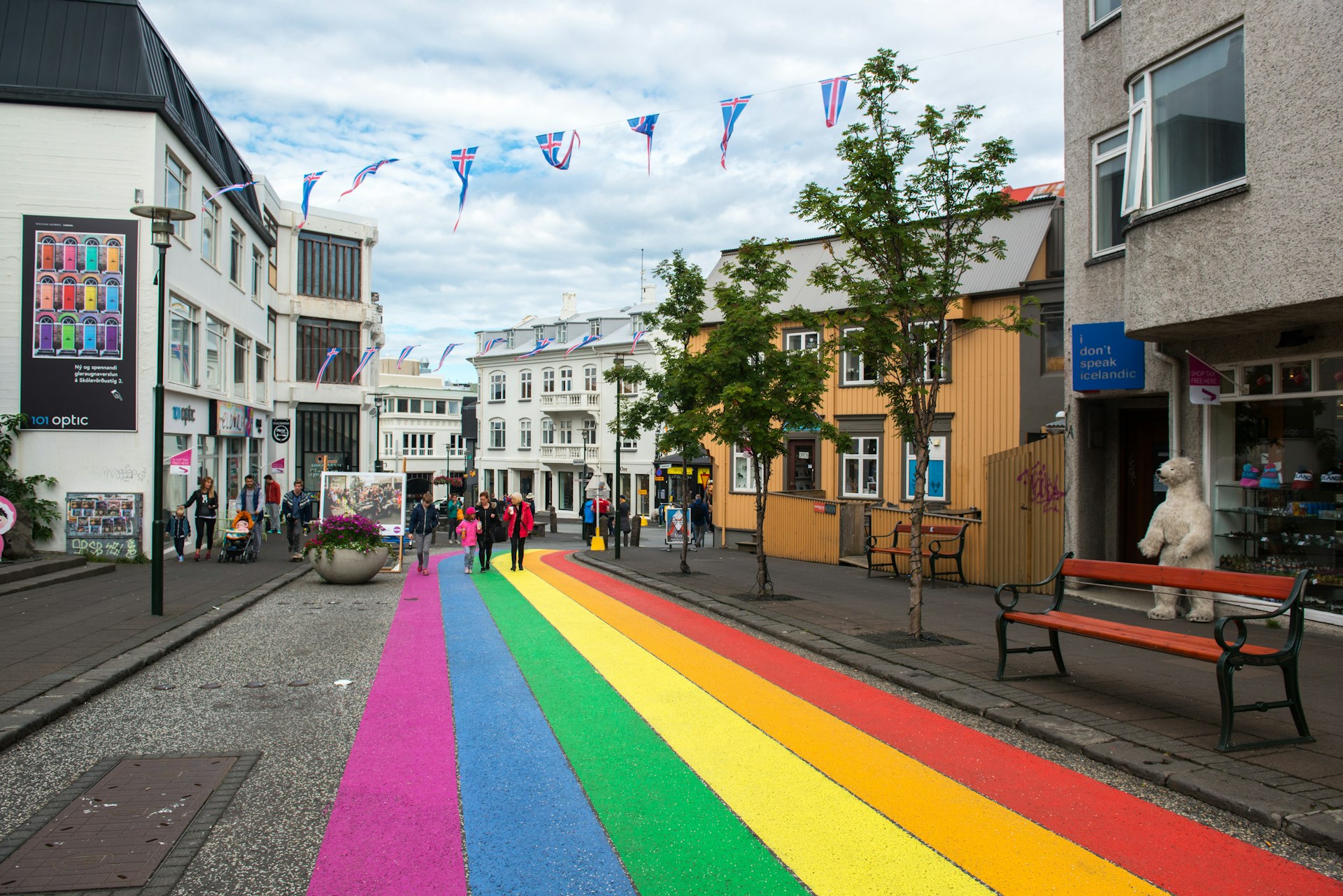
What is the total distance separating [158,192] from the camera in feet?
65.5

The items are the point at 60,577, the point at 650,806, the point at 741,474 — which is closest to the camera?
the point at 650,806

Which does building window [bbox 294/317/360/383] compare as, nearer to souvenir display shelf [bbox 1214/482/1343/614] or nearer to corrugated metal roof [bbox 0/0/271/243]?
corrugated metal roof [bbox 0/0/271/243]

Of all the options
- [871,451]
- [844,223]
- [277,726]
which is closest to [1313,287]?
[844,223]

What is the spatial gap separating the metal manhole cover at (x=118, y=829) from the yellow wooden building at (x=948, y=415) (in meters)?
17.6

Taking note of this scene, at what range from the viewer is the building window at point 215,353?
25.3 meters

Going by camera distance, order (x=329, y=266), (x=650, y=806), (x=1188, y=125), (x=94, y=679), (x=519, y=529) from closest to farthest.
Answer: (x=650, y=806)
(x=94, y=679)
(x=1188, y=125)
(x=519, y=529)
(x=329, y=266)

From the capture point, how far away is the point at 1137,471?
1415 centimetres

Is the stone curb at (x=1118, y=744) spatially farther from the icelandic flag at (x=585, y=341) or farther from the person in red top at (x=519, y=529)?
the icelandic flag at (x=585, y=341)

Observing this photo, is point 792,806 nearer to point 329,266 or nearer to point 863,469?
point 863,469

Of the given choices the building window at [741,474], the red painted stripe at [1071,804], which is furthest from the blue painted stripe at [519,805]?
the building window at [741,474]

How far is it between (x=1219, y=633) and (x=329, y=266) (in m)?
46.5

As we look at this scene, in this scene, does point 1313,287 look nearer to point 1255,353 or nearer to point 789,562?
point 1255,353

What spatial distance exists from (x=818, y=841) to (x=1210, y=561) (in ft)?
29.1

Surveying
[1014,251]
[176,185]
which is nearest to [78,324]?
[176,185]
